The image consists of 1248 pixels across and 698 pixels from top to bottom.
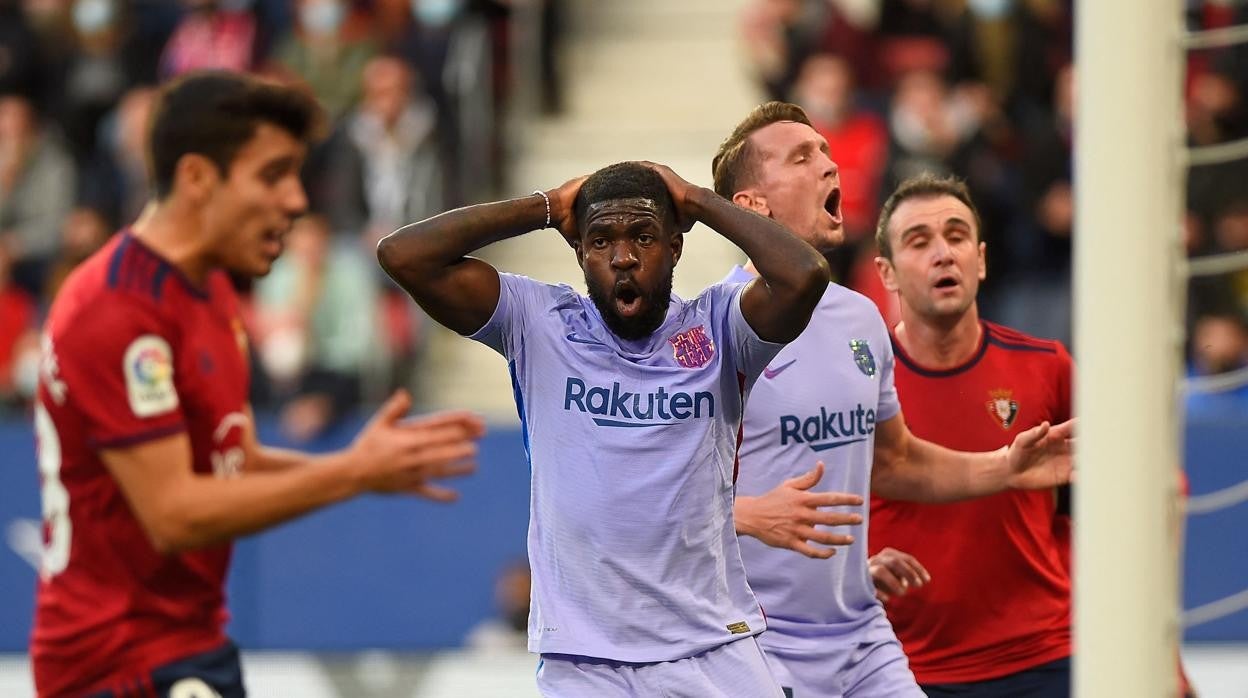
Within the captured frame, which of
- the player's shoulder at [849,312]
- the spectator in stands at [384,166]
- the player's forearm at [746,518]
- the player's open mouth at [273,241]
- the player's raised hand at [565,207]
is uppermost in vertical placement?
the spectator in stands at [384,166]

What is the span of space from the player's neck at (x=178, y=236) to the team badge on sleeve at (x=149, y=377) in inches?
10.4

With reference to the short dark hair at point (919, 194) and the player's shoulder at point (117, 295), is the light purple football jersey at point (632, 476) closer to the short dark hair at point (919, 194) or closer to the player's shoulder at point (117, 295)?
the player's shoulder at point (117, 295)

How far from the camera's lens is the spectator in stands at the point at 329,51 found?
12531 mm

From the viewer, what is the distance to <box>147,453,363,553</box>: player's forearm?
4.10 m

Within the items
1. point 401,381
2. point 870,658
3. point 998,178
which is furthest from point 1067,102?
point 870,658

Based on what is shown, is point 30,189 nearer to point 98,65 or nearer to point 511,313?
point 98,65

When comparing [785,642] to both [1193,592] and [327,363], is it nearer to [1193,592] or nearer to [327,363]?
[1193,592]

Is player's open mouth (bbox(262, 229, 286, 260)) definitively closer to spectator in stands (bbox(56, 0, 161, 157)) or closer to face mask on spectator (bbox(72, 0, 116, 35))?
spectator in stands (bbox(56, 0, 161, 157))

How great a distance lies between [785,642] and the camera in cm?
510

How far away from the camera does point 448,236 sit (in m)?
4.43

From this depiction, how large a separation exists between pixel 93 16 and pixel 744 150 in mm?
9064

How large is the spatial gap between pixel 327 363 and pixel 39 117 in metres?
3.49

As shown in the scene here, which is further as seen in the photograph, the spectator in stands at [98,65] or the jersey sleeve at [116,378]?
the spectator in stands at [98,65]

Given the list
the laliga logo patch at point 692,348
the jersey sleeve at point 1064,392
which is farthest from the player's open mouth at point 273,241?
the jersey sleeve at point 1064,392
